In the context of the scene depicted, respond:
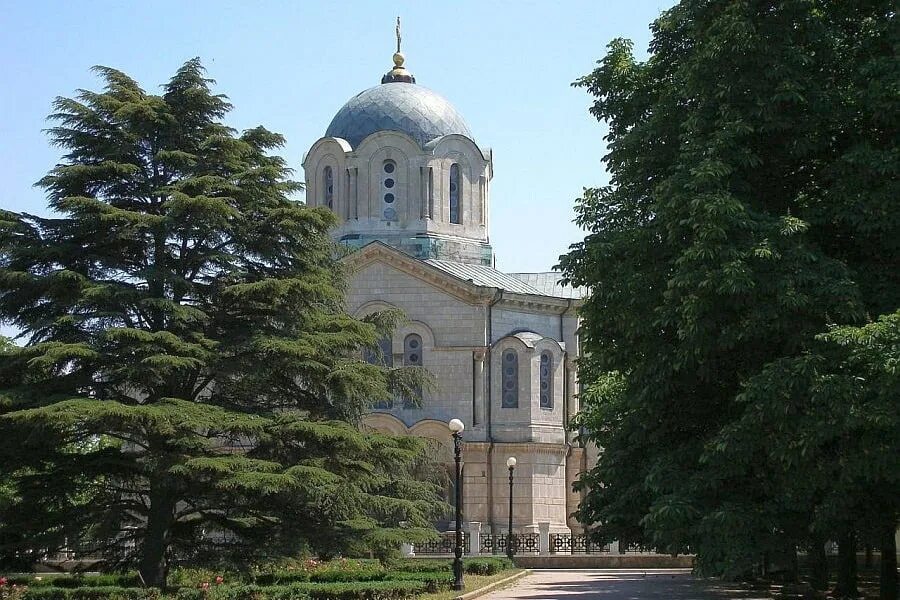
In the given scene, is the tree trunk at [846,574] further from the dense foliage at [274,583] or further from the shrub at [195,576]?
the shrub at [195,576]

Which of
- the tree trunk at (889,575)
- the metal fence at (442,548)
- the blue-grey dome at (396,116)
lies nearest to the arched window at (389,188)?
the blue-grey dome at (396,116)

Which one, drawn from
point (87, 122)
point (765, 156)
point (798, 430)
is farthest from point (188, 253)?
point (798, 430)

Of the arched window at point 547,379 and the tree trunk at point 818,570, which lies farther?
the arched window at point 547,379

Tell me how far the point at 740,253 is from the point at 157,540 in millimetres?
12309

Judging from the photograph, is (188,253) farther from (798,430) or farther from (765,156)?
(798,430)

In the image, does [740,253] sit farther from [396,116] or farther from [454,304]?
[396,116]

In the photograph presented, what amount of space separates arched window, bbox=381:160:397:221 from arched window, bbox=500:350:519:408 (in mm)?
6541

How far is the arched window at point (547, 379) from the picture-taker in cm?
4762

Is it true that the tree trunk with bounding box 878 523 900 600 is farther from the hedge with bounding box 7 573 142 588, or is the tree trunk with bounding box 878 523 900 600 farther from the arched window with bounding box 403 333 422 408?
the arched window with bounding box 403 333 422 408

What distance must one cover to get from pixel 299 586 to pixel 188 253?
6.70 meters

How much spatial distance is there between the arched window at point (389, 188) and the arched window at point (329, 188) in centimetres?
183

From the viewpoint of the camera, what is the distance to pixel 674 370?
67.5 ft

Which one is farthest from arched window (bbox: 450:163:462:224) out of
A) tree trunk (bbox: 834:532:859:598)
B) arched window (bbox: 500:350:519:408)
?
tree trunk (bbox: 834:532:859:598)

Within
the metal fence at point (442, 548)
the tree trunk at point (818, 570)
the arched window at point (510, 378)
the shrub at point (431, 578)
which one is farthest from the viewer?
the arched window at point (510, 378)
